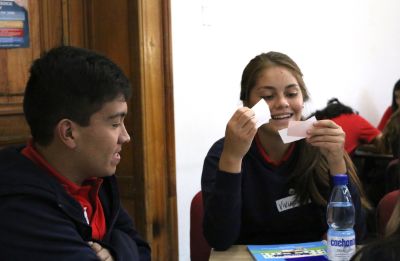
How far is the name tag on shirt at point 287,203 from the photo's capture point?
194cm

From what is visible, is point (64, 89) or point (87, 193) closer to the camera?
point (64, 89)

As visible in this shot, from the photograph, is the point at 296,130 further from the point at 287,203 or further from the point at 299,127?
the point at 287,203

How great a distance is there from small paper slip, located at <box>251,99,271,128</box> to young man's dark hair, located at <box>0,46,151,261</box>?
491 millimetres

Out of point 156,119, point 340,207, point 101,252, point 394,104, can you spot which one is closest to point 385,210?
point 340,207

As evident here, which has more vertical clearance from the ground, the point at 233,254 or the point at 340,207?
the point at 340,207

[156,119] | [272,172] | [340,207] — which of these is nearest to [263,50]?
[156,119]

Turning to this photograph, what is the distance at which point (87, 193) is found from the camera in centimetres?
162

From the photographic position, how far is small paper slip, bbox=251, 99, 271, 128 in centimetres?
186

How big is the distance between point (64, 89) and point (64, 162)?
0.21 metres

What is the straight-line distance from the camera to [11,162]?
1393 mm

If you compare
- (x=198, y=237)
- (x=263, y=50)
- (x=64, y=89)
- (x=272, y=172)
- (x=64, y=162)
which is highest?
(x=263, y=50)

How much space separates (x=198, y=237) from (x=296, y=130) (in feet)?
1.80

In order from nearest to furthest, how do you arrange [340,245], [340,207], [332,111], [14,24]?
[340,245] → [340,207] → [14,24] → [332,111]

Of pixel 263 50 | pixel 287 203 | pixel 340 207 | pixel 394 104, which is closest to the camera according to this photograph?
pixel 340 207
